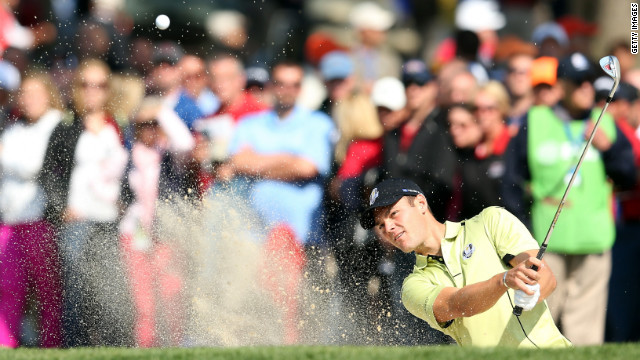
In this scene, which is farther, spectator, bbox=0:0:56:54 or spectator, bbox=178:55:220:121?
spectator, bbox=0:0:56:54

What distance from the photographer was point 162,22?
8602 millimetres

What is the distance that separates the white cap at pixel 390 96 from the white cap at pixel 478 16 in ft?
4.05

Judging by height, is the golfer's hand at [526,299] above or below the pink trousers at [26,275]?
above

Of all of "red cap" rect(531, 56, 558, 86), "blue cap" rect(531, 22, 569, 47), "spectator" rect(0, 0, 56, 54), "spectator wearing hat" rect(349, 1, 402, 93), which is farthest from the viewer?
"spectator" rect(0, 0, 56, 54)

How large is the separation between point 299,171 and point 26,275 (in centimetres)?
191

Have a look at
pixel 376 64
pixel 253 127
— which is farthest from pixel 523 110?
pixel 253 127

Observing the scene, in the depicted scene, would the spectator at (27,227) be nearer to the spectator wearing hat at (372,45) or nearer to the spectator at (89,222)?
the spectator at (89,222)

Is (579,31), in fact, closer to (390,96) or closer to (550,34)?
(550,34)

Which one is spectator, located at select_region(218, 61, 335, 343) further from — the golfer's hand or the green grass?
the golfer's hand

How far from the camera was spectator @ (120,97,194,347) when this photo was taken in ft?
22.6

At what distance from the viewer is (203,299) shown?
6980mm

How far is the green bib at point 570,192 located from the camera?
20.9ft

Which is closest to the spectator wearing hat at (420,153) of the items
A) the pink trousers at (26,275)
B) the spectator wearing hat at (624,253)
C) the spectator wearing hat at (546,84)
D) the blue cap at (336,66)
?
the blue cap at (336,66)

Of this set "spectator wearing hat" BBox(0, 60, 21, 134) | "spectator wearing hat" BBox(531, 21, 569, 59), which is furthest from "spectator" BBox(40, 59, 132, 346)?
"spectator wearing hat" BBox(531, 21, 569, 59)
